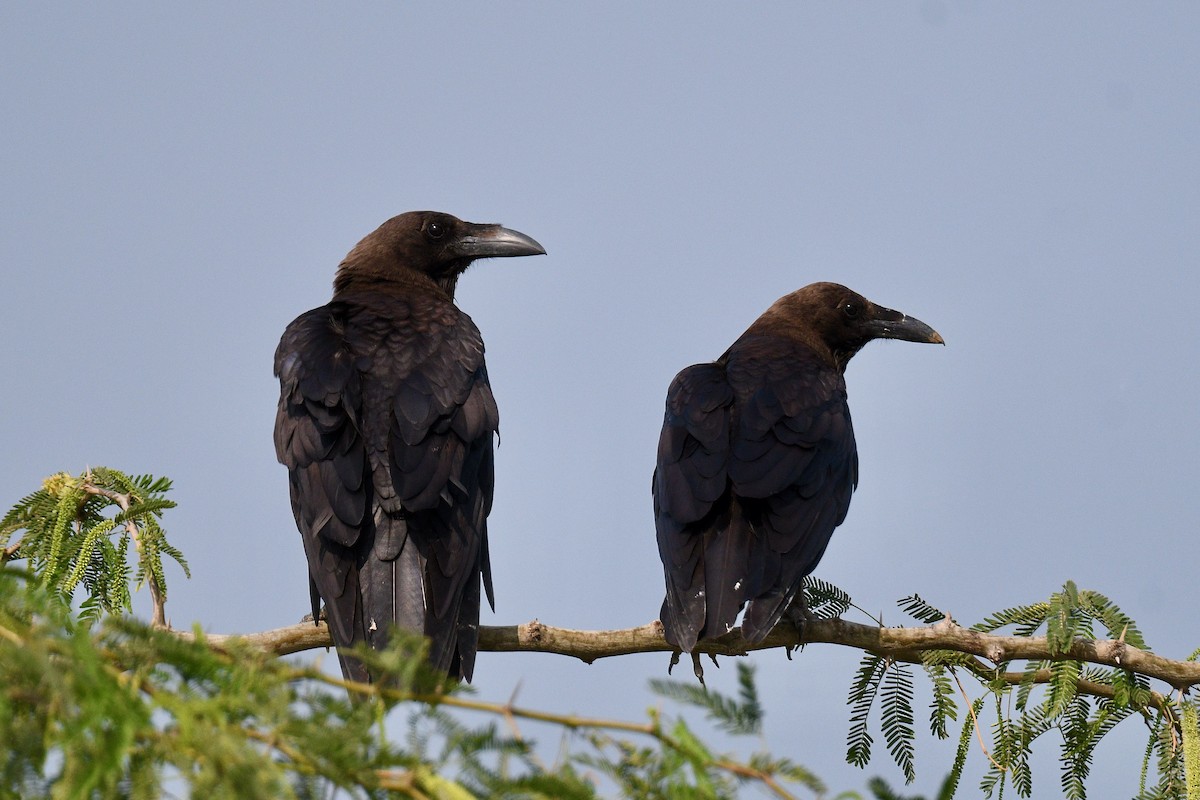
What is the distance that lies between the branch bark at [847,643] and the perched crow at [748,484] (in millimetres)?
161

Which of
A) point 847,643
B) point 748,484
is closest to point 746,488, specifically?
point 748,484

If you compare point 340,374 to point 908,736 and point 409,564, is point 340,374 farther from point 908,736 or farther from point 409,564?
point 908,736

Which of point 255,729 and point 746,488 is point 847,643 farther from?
point 255,729

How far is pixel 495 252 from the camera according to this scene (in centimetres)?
777

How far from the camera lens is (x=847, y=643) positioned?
545 cm

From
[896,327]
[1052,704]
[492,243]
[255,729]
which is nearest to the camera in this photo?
[255,729]

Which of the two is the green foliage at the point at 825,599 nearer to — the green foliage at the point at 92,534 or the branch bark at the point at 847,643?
the branch bark at the point at 847,643

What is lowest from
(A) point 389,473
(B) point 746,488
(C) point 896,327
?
(A) point 389,473

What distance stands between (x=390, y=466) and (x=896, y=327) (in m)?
3.74

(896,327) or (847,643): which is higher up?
(896,327)

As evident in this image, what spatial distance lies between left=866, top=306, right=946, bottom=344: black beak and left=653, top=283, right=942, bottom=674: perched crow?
3.77ft

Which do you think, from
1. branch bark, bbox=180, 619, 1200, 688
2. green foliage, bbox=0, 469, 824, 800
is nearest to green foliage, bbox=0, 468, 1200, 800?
green foliage, bbox=0, 469, 824, 800

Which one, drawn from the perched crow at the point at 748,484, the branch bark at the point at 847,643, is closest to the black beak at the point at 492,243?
the perched crow at the point at 748,484

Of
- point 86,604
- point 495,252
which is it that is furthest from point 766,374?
point 86,604
